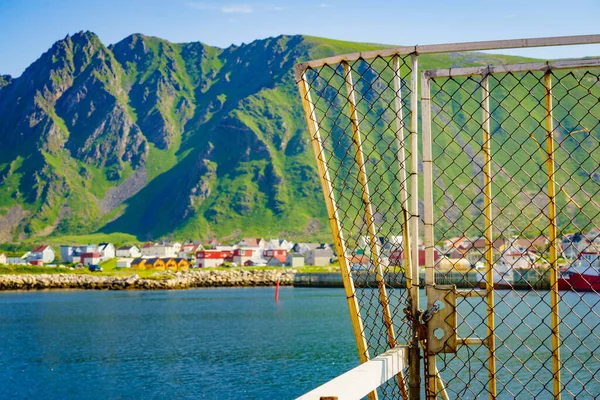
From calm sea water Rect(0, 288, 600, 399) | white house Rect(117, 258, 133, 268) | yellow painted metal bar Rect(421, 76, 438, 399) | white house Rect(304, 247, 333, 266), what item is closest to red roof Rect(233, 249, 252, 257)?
white house Rect(304, 247, 333, 266)

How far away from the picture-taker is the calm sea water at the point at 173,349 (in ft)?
121

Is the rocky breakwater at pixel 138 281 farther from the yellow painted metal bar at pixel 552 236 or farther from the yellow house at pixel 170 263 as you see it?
the yellow painted metal bar at pixel 552 236

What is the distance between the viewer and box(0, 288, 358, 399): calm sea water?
37.0 metres

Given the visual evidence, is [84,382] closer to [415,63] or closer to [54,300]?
[415,63]

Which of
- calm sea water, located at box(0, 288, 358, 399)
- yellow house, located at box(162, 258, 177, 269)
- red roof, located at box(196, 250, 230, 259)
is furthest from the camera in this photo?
red roof, located at box(196, 250, 230, 259)

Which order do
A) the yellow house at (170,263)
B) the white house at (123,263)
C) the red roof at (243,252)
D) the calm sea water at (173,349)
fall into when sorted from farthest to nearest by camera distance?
the red roof at (243,252), the white house at (123,263), the yellow house at (170,263), the calm sea water at (173,349)

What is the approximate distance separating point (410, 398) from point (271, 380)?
3293 cm

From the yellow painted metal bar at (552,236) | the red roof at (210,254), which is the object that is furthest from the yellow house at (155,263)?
the yellow painted metal bar at (552,236)

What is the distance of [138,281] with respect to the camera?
5221 inches

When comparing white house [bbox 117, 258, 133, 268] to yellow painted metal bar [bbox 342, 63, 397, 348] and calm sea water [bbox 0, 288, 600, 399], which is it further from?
yellow painted metal bar [bbox 342, 63, 397, 348]

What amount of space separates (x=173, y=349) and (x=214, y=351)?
12.9 ft

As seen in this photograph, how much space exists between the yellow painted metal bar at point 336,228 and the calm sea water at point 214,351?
766 centimetres

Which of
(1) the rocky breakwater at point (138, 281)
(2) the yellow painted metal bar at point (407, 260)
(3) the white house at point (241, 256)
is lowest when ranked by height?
(1) the rocky breakwater at point (138, 281)

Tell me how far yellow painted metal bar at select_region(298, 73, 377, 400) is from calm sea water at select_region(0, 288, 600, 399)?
7.66 m
